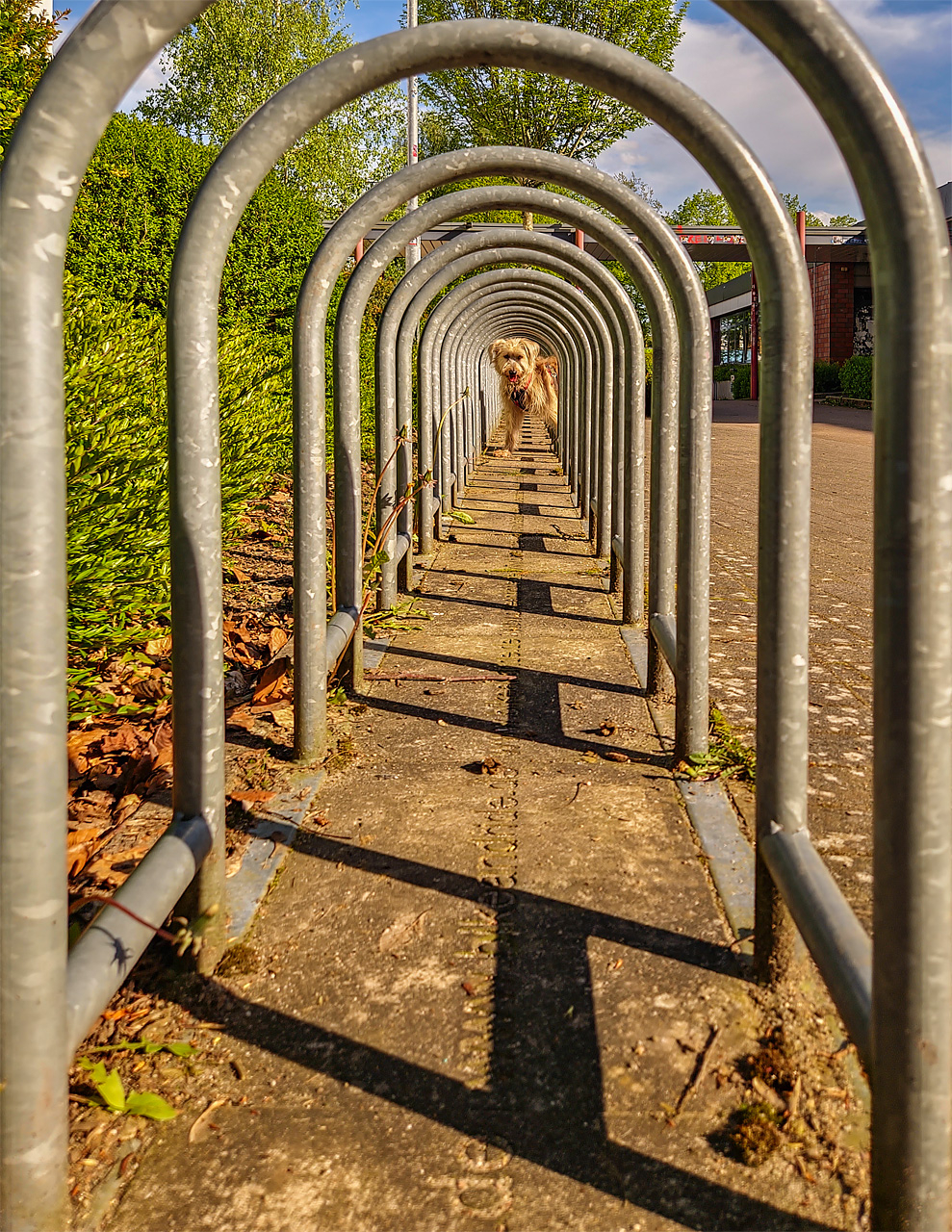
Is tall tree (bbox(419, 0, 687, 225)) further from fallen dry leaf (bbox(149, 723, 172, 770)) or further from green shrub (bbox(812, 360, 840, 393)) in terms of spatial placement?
fallen dry leaf (bbox(149, 723, 172, 770))

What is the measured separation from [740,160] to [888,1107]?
1.37 m

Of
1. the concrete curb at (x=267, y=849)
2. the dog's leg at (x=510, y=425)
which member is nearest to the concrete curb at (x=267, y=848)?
the concrete curb at (x=267, y=849)

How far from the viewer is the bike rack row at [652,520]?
1097 mm

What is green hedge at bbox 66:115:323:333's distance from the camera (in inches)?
352

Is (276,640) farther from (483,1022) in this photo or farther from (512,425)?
(512,425)

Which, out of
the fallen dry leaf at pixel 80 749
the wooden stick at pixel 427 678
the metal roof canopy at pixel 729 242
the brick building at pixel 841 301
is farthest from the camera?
the brick building at pixel 841 301

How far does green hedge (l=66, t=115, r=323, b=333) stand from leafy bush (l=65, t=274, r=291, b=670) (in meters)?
4.66

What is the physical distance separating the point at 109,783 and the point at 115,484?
85 centimetres

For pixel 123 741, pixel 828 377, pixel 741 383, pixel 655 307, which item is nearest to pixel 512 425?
pixel 655 307

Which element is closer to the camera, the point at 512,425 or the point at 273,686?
the point at 273,686

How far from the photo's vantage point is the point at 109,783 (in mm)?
2842

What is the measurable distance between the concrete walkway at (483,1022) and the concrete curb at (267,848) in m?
0.03

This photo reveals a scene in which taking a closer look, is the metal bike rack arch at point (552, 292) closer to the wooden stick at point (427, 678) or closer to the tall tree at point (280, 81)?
the wooden stick at point (427, 678)

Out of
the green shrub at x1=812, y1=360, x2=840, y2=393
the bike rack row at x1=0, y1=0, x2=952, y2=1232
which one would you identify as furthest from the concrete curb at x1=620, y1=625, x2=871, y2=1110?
the green shrub at x1=812, y1=360, x2=840, y2=393
